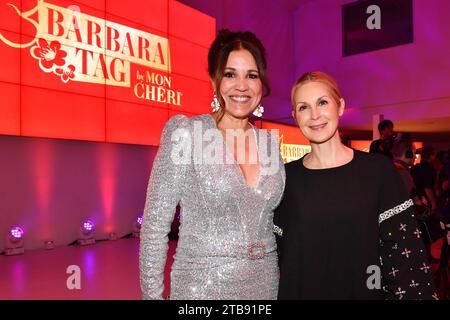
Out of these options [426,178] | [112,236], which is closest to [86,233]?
[112,236]

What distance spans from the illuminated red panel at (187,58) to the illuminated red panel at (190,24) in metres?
0.12

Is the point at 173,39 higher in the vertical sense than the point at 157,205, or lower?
higher

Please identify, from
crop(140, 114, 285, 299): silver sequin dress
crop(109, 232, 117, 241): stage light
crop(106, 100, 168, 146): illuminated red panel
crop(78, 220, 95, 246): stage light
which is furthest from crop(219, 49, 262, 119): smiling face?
crop(109, 232, 117, 241): stage light

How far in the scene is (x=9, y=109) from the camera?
4.44 meters

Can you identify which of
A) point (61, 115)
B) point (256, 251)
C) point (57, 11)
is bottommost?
point (256, 251)

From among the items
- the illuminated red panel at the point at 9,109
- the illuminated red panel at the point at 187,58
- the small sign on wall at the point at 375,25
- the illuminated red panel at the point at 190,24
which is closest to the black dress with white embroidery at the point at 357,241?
the illuminated red panel at the point at 9,109

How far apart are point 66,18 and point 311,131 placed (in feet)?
14.3

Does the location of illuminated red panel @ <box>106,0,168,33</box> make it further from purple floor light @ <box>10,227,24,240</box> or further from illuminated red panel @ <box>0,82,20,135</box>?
purple floor light @ <box>10,227,24,240</box>

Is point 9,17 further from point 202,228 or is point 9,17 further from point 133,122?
point 202,228

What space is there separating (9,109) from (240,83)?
375cm

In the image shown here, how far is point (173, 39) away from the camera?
20.9 feet

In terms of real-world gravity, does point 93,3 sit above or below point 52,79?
above

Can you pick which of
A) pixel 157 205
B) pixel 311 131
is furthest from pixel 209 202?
pixel 311 131
